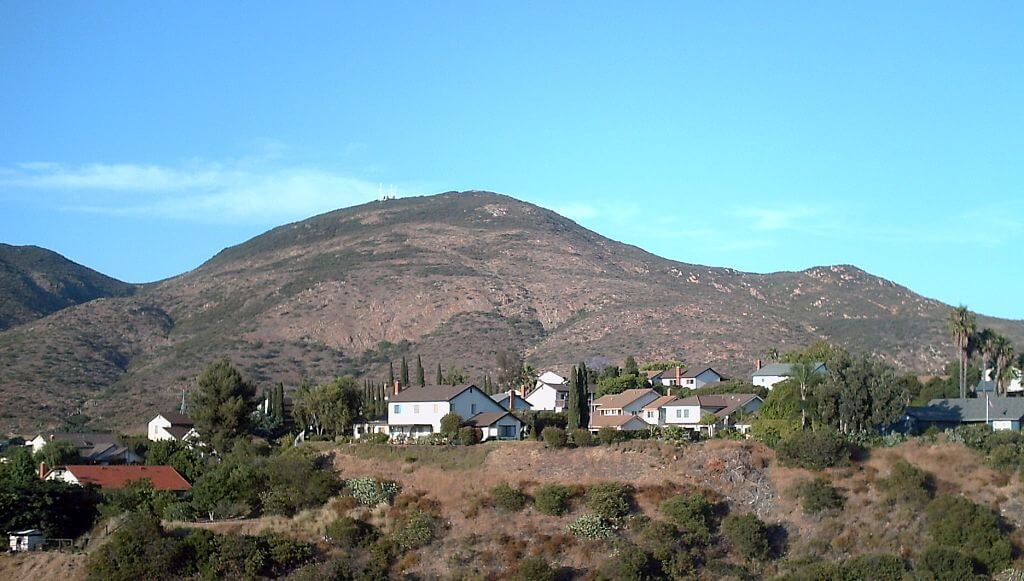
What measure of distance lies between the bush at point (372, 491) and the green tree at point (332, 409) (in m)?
12.3

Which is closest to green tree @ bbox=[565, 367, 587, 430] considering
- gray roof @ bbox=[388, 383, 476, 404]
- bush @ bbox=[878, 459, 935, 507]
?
gray roof @ bbox=[388, 383, 476, 404]

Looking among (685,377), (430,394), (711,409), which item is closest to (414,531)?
(430,394)

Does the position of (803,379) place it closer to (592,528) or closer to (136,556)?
(592,528)

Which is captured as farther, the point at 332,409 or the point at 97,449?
the point at 97,449

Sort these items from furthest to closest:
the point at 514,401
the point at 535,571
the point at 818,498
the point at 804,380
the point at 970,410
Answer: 1. the point at 514,401
2. the point at 970,410
3. the point at 804,380
4. the point at 818,498
5. the point at 535,571

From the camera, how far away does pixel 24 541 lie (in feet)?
167

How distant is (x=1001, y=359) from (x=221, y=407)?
2048 inches

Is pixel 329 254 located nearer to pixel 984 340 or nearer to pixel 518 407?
pixel 518 407

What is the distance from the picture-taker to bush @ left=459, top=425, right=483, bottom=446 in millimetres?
58781

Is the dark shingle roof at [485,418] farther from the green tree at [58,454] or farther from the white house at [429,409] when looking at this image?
the green tree at [58,454]

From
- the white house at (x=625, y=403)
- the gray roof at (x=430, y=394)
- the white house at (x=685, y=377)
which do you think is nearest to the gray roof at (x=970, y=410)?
the white house at (x=625, y=403)

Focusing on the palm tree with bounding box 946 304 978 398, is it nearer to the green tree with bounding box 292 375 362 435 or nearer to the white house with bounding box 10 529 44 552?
the green tree with bounding box 292 375 362 435

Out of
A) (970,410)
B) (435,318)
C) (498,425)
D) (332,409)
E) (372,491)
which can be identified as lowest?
(372,491)

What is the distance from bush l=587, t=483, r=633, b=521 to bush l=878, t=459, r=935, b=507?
11870 millimetres
